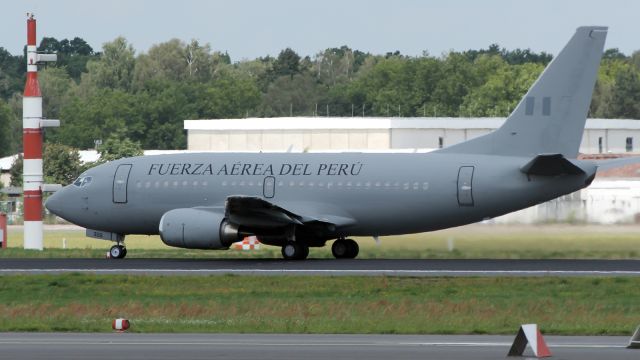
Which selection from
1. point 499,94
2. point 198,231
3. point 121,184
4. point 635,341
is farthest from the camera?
point 499,94

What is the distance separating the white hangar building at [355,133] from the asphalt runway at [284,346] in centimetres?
7065

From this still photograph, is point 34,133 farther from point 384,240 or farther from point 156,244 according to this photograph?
point 384,240

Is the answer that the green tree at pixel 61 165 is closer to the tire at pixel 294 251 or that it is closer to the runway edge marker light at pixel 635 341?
the tire at pixel 294 251

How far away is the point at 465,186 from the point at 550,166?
291 cm

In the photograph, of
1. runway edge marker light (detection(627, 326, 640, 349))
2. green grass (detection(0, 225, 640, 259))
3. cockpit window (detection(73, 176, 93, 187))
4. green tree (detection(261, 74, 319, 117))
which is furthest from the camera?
green tree (detection(261, 74, 319, 117))

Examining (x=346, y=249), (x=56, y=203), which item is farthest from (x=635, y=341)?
(x=56, y=203)

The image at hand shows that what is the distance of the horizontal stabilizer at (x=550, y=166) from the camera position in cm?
4484

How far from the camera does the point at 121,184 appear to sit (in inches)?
2000

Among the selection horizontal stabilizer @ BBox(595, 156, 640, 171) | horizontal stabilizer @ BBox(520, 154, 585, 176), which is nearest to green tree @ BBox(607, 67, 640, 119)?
horizontal stabilizer @ BBox(595, 156, 640, 171)

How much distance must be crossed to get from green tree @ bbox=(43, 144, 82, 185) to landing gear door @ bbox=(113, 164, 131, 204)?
60.4 m

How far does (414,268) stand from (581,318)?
40.5ft

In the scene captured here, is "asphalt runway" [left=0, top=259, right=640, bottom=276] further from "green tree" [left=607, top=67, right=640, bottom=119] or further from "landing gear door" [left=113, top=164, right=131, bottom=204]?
"green tree" [left=607, top=67, right=640, bottom=119]

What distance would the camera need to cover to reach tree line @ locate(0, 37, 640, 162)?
14512 cm

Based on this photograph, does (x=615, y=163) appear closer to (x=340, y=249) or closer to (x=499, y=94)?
(x=340, y=249)
